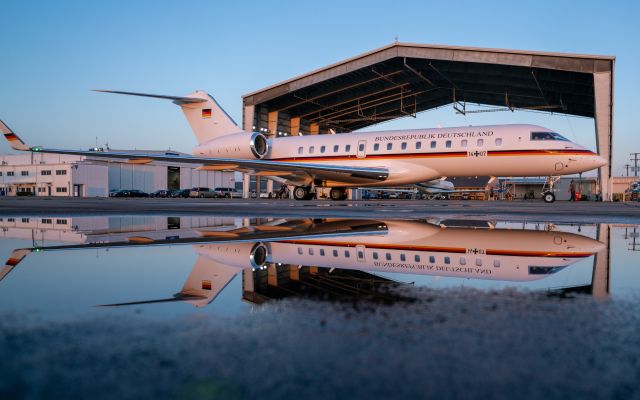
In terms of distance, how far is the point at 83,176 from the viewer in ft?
201

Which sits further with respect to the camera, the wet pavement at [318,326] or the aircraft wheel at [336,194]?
the aircraft wheel at [336,194]

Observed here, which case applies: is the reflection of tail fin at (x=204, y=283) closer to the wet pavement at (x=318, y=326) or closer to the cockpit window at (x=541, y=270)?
the wet pavement at (x=318, y=326)

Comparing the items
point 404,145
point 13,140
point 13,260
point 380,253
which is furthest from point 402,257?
point 13,140

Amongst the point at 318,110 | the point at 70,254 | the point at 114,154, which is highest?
the point at 318,110

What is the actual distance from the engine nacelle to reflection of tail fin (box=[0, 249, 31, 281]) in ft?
63.2

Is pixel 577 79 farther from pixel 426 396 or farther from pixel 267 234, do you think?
pixel 426 396

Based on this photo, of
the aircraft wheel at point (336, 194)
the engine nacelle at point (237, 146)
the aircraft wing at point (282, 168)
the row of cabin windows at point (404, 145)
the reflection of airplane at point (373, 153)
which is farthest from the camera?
the aircraft wheel at point (336, 194)

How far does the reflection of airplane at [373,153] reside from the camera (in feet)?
56.0

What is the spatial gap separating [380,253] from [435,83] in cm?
2969

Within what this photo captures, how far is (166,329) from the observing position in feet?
5.35

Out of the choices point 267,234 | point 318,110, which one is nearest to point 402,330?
point 267,234

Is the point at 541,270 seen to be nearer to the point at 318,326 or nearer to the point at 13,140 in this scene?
the point at 318,326

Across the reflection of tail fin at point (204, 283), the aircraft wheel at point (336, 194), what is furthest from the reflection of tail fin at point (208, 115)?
the reflection of tail fin at point (204, 283)

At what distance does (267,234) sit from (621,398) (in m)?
4.19
